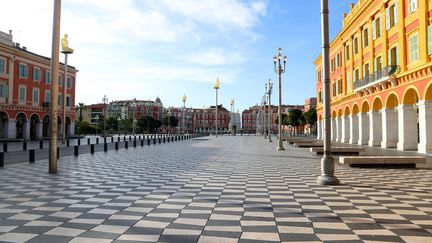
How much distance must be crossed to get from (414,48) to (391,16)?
4.83 m

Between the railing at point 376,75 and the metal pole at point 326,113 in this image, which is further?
the railing at point 376,75

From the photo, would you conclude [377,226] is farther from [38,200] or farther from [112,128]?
[112,128]

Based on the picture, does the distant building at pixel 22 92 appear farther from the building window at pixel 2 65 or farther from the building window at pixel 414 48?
the building window at pixel 414 48

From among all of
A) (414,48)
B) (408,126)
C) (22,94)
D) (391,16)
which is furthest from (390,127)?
(22,94)

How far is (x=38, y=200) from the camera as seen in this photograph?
8188 millimetres

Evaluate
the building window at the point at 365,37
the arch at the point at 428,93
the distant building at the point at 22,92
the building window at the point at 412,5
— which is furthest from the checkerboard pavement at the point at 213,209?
the distant building at the point at 22,92

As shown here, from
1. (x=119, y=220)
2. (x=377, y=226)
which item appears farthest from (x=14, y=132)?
(x=377, y=226)

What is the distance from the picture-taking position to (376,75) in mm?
29422

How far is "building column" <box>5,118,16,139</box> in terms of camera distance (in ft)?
141

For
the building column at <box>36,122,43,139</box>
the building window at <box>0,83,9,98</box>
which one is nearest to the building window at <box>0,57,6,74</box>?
the building window at <box>0,83,9,98</box>

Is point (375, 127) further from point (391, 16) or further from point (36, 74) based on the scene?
point (36, 74)

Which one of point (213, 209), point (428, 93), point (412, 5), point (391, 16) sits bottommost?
point (213, 209)

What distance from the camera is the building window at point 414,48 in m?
23.4

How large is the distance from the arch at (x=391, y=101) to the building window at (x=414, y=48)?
14.1 ft
